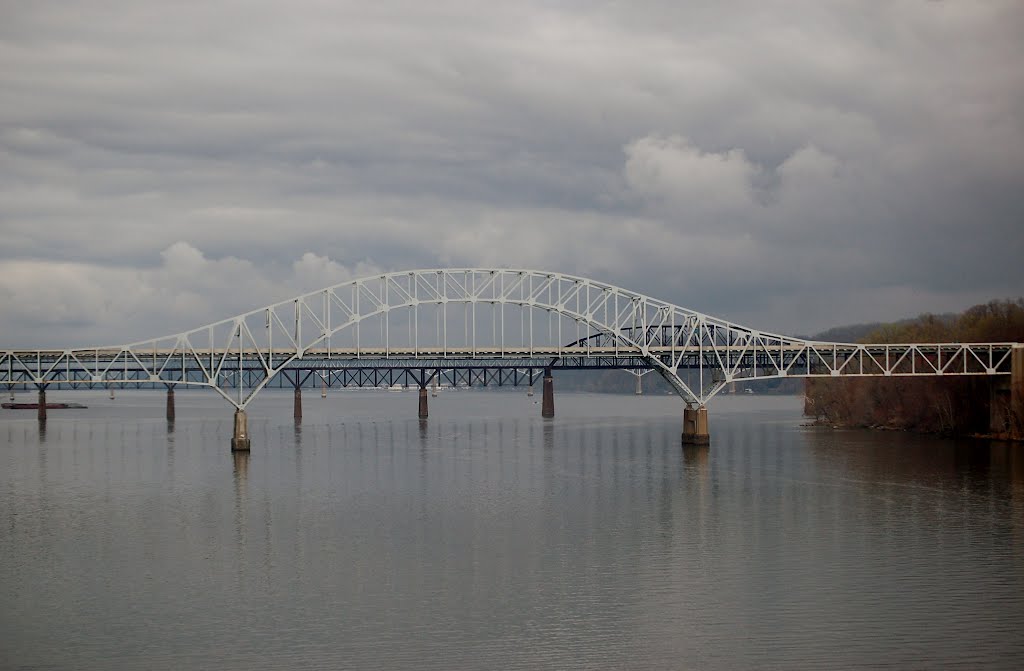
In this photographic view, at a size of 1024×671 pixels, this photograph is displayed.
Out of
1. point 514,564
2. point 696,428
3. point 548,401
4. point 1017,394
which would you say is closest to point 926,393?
point 1017,394

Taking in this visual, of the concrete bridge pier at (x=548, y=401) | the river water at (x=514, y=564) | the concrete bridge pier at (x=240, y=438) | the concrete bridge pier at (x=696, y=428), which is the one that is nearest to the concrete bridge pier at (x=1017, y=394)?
the river water at (x=514, y=564)

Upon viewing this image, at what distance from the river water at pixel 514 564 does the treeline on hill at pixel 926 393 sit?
→ 26.8 meters

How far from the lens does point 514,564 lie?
1829 inches

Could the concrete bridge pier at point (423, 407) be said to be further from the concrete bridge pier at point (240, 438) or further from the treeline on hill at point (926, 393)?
the concrete bridge pier at point (240, 438)

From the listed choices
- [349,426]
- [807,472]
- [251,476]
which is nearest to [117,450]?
[251,476]

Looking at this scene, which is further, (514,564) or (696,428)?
(696,428)

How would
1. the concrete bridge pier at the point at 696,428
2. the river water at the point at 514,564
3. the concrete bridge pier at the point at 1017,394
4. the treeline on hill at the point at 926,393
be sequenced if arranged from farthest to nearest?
the treeline on hill at the point at 926,393 < the concrete bridge pier at the point at 696,428 < the concrete bridge pier at the point at 1017,394 < the river water at the point at 514,564

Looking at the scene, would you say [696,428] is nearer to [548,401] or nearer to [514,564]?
[514,564]

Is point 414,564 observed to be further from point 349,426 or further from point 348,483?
point 349,426

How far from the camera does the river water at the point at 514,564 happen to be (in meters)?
34.4

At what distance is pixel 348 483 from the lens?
2965 inches

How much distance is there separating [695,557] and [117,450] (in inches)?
→ 2799

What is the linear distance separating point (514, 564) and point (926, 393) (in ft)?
286

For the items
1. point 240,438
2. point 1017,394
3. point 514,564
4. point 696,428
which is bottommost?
point 514,564
